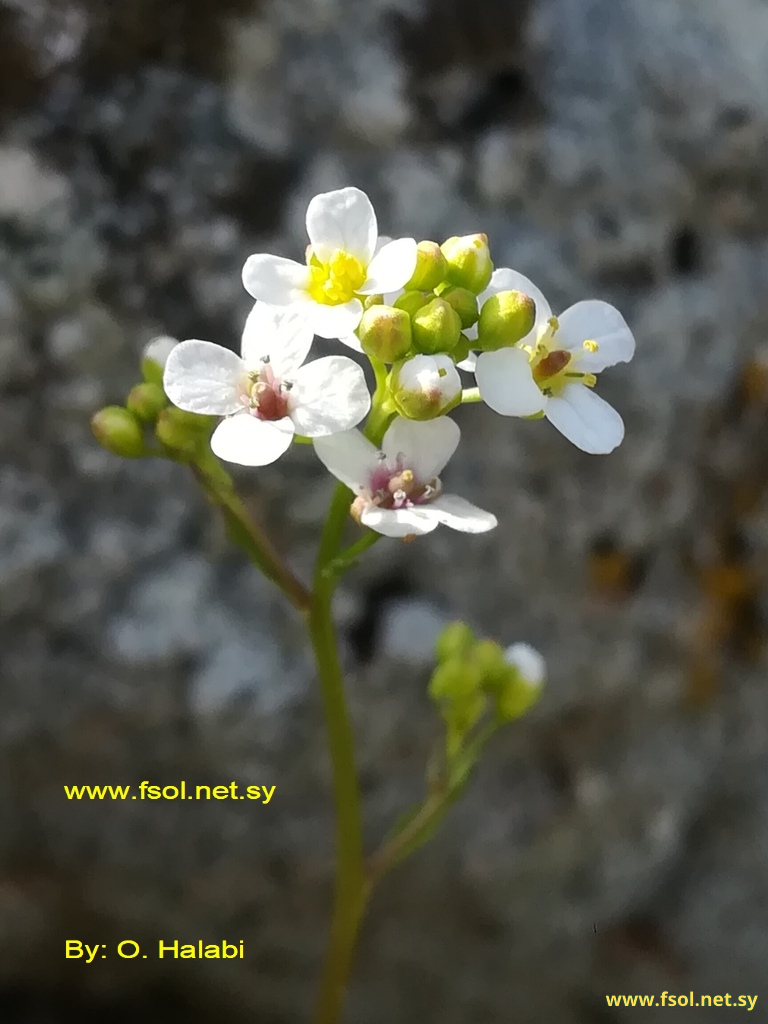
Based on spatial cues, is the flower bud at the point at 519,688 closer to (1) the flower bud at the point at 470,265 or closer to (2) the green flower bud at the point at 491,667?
(2) the green flower bud at the point at 491,667

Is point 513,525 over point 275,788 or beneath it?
over

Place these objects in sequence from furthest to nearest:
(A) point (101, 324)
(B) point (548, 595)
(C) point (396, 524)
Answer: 1. (B) point (548, 595)
2. (A) point (101, 324)
3. (C) point (396, 524)

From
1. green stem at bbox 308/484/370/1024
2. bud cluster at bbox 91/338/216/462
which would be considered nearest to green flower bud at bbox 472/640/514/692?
green stem at bbox 308/484/370/1024

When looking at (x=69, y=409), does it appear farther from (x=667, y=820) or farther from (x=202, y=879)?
(x=667, y=820)

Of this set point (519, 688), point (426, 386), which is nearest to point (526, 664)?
point (519, 688)

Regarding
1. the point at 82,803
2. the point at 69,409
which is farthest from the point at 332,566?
the point at 82,803

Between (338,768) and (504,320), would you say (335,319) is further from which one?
(338,768)

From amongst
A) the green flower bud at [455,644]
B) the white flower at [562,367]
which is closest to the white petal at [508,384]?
the white flower at [562,367]
